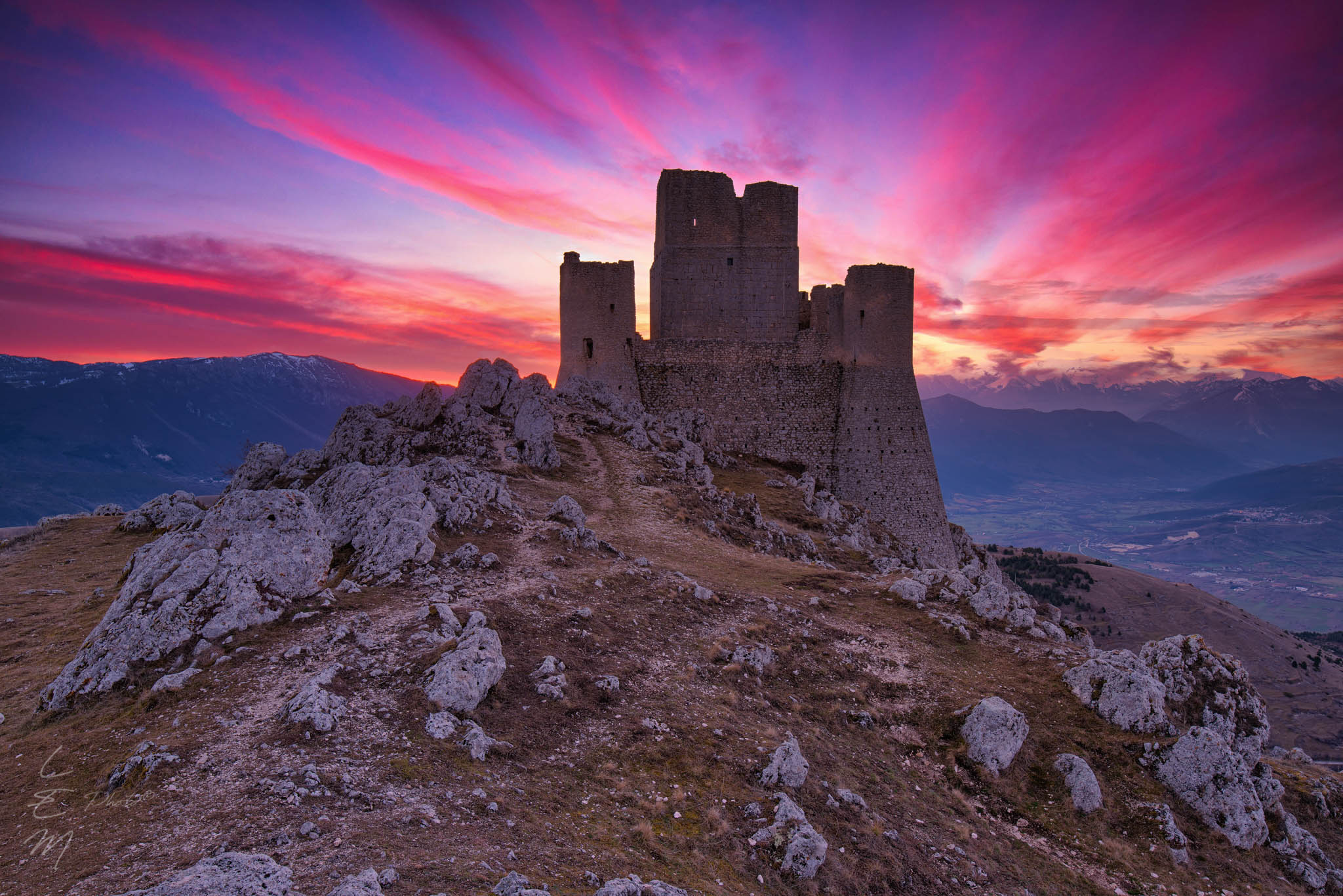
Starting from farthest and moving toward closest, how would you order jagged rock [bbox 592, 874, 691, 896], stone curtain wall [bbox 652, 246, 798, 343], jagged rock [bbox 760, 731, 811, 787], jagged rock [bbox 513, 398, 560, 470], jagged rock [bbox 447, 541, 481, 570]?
1. stone curtain wall [bbox 652, 246, 798, 343]
2. jagged rock [bbox 513, 398, 560, 470]
3. jagged rock [bbox 447, 541, 481, 570]
4. jagged rock [bbox 760, 731, 811, 787]
5. jagged rock [bbox 592, 874, 691, 896]

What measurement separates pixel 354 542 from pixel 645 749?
11046 millimetres

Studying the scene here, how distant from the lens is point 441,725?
10.6 meters

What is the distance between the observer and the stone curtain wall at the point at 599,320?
46156 millimetres

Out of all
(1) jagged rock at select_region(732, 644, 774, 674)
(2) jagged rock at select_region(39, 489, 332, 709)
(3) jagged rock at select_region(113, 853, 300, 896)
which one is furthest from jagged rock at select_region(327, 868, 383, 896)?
(1) jagged rock at select_region(732, 644, 774, 674)

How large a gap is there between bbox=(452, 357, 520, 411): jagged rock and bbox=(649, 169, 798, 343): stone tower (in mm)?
14402

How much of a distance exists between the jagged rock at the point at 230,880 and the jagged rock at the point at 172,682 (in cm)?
584

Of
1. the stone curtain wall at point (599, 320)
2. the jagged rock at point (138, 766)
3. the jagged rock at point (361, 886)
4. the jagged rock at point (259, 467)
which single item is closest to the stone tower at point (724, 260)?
the stone curtain wall at point (599, 320)

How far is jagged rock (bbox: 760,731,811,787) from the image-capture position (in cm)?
1149

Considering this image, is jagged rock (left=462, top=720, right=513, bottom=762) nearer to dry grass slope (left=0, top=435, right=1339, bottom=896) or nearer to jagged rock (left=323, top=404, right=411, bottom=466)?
dry grass slope (left=0, top=435, right=1339, bottom=896)

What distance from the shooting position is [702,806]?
10414 mm

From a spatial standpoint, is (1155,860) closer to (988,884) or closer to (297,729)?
(988,884)

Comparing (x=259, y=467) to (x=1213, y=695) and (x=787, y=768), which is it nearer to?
(x=787, y=768)

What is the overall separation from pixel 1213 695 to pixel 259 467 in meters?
38.0

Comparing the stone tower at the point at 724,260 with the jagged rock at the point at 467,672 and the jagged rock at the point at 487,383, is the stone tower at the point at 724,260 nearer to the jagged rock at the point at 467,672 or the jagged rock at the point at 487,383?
the jagged rock at the point at 487,383
